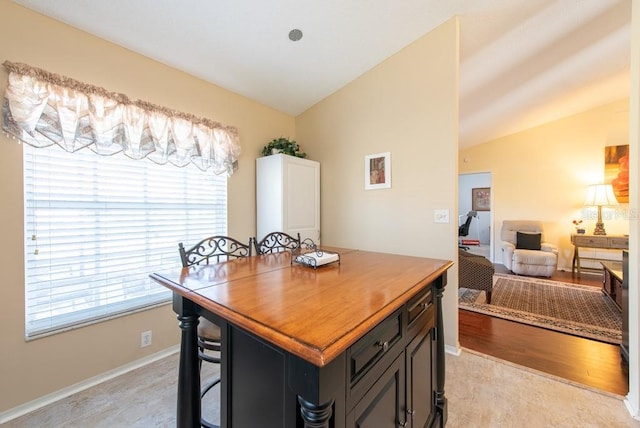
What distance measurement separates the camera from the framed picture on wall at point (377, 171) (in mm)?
2707

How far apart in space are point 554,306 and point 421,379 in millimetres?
3037

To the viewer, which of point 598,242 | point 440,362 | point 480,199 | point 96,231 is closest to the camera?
point 440,362

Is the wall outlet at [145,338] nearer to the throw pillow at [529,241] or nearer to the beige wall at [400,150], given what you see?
the beige wall at [400,150]

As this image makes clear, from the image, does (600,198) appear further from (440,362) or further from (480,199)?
(440,362)

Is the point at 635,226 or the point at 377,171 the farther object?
the point at 377,171

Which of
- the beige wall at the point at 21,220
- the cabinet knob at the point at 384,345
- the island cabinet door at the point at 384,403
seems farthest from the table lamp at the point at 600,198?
the beige wall at the point at 21,220

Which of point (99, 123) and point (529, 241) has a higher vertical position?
point (99, 123)

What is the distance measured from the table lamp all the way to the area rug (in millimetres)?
1332

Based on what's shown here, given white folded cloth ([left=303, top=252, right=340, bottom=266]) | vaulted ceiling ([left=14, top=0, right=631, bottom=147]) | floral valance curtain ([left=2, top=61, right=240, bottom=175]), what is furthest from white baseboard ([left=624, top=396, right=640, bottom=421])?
floral valance curtain ([left=2, top=61, right=240, bottom=175])

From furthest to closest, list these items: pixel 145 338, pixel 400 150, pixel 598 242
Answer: pixel 598 242
pixel 400 150
pixel 145 338

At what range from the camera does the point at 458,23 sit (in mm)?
2252

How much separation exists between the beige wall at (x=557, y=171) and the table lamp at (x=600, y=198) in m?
0.17

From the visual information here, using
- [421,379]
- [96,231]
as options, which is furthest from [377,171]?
[96,231]

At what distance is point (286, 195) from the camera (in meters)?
2.85
